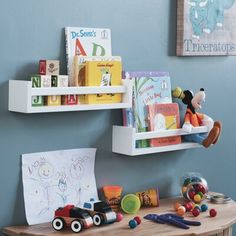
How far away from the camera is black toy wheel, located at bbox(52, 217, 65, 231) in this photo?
1854 mm

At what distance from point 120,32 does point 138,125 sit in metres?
0.34

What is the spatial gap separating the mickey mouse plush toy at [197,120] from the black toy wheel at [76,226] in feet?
2.07

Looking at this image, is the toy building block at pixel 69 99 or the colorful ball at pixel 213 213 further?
the colorful ball at pixel 213 213

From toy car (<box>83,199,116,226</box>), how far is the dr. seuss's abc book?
0.40 metres

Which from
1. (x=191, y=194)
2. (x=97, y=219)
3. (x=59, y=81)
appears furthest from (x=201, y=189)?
(x=59, y=81)

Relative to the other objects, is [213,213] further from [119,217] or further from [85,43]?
[85,43]

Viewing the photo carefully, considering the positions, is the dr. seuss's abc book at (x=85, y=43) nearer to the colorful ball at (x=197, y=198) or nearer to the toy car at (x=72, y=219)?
the toy car at (x=72, y=219)

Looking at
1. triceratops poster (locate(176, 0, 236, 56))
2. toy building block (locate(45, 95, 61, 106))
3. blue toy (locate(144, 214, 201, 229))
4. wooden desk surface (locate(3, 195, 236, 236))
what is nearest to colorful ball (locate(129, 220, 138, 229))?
wooden desk surface (locate(3, 195, 236, 236))

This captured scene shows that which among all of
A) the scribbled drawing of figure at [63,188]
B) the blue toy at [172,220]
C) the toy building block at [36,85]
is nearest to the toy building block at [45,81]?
the toy building block at [36,85]

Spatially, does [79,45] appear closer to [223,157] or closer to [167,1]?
[167,1]

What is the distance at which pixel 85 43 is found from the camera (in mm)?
2016

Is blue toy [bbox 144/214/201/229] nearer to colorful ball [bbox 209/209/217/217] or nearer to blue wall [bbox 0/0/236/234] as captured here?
colorful ball [bbox 209/209/217/217]

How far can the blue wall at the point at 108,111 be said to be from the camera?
1883 millimetres

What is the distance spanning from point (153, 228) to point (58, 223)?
31 cm
